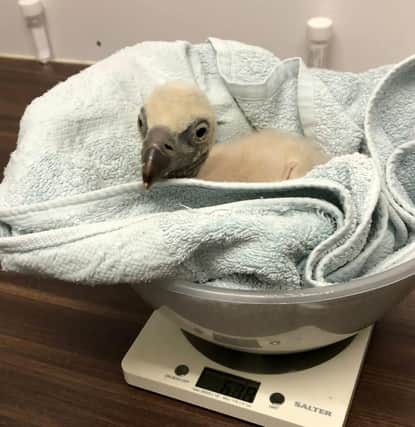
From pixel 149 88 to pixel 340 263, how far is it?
309 millimetres

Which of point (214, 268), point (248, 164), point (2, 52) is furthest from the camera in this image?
point (2, 52)

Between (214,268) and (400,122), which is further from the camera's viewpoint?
(400,122)

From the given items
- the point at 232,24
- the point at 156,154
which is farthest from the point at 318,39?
the point at 156,154

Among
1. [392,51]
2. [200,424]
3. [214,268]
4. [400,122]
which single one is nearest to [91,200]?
[214,268]

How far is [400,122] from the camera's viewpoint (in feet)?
2.27

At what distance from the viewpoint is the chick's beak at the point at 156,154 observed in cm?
53

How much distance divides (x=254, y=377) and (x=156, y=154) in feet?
0.76

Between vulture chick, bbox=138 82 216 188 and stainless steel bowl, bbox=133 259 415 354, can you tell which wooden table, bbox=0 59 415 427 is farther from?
vulture chick, bbox=138 82 216 188

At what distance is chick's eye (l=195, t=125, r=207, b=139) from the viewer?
59 centimetres

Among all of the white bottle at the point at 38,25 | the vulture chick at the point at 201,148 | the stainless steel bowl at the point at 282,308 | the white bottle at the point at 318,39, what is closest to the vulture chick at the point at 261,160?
the vulture chick at the point at 201,148

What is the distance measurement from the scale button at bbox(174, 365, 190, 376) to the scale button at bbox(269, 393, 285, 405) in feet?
0.28

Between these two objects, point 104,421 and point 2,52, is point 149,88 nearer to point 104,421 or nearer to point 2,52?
point 104,421

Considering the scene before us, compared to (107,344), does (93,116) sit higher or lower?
higher

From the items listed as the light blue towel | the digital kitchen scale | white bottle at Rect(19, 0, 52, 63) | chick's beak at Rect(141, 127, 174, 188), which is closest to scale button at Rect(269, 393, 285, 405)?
the digital kitchen scale
